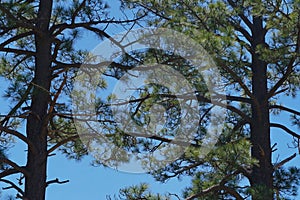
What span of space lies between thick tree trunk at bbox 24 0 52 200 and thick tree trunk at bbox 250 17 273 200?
198 centimetres

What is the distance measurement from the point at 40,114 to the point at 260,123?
2258 millimetres

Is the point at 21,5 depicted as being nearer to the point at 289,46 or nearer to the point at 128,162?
the point at 128,162

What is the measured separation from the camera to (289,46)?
5020mm

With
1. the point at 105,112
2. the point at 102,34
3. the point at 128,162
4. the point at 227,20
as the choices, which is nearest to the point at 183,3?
the point at 227,20

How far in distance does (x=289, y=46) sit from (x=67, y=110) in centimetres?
219

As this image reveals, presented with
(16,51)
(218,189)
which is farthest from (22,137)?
(218,189)

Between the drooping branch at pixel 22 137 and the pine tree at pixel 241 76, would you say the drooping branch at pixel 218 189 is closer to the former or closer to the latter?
the pine tree at pixel 241 76

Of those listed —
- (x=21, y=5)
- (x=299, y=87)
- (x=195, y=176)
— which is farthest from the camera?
(x=299, y=87)

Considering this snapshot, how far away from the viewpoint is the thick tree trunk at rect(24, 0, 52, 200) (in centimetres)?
459

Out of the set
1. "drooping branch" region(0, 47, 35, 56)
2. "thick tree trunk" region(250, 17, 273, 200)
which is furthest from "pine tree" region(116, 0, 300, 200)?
"drooping branch" region(0, 47, 35, 56)

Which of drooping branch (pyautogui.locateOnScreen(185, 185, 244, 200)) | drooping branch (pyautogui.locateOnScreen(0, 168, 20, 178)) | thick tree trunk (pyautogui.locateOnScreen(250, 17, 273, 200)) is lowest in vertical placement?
drooping branch (pyautogui.locateOnScreen(185, 185, 244, 200))

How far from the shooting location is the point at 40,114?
479cm

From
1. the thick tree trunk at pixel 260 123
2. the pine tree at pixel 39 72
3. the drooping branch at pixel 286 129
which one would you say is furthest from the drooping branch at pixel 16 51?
the drooping branch at pixel 286 129

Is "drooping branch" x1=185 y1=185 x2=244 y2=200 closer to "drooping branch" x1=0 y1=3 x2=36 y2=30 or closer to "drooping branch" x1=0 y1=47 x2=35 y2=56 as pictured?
"drooping branch" x1=0 y1=47 x2=35 y2=56
